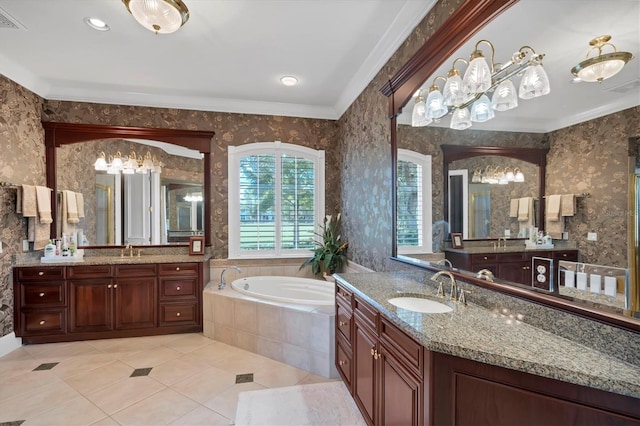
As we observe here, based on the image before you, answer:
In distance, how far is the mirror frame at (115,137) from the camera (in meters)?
3.57

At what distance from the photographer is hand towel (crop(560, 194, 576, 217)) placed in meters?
1.23

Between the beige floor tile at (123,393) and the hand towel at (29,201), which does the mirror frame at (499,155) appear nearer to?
the beige floor tile at (123,393)

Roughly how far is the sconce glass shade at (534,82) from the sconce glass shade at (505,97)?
2.1 inches

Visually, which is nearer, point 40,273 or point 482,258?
point 482,258

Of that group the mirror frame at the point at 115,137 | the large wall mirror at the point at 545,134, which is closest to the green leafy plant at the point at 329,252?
the mirror frame at the point at 115,137

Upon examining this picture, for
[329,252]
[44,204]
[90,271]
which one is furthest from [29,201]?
[329,252]

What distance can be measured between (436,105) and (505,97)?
1.74 ft

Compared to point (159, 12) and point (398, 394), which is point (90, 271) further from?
point (398, 394)

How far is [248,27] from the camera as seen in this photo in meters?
2.40

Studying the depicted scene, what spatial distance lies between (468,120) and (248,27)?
72.9 inches

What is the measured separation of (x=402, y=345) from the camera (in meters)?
1.37

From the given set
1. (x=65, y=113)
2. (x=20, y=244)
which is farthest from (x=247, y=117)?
(x=20, y=244)

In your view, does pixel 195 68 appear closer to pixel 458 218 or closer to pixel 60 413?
pixel 458 218

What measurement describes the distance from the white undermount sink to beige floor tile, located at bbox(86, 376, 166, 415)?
2.06m
